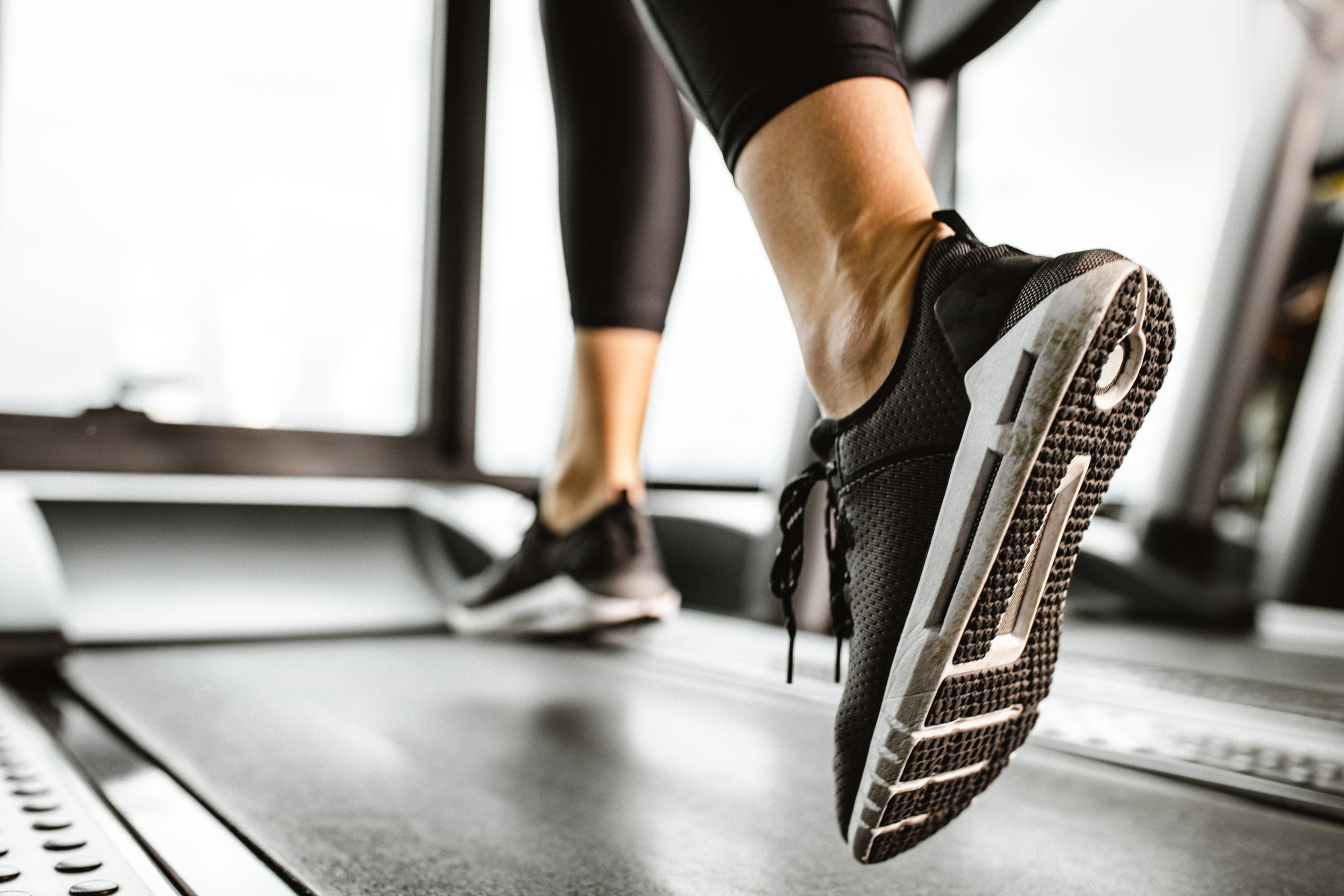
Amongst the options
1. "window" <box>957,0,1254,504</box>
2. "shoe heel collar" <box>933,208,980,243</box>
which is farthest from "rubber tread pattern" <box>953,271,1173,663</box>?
"window" <box>957,0,1254,504</box>

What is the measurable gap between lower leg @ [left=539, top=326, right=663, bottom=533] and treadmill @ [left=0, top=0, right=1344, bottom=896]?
212mm

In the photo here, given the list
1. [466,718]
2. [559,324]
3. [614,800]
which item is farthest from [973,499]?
[559,324]

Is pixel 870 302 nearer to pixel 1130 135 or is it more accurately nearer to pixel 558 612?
pixel 558 612

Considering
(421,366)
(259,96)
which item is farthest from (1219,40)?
(259,96)

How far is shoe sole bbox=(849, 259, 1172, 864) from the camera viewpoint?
457 millimetres

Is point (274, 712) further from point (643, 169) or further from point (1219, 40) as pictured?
point (1219, 40)

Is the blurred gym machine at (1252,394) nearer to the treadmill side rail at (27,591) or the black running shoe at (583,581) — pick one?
the black running shoe at (583,581)

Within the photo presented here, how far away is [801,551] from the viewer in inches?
25.2

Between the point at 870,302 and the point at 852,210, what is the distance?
5 cm

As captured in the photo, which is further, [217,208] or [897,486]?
[217,208]

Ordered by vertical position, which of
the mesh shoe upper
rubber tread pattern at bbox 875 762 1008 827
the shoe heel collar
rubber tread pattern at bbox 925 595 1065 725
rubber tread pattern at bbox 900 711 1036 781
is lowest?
rubber tread pattern at bbox 875 762 1008 827

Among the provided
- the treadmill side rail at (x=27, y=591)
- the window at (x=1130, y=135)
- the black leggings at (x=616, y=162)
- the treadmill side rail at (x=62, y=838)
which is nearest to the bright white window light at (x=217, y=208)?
the treadmill side rail at (x=27, y=591)

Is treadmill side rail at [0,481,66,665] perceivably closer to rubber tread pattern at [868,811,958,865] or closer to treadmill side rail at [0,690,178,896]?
treadmill side rail at [0,690,178,896]

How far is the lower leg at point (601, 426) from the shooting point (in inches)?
46.5
